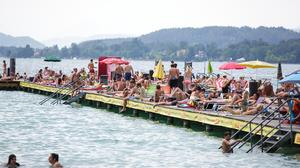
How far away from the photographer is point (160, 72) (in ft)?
131

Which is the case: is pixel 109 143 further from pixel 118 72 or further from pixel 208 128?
pixel 118 72

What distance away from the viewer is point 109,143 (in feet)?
87.1

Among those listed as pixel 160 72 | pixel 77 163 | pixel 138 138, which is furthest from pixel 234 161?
pixel 160 72

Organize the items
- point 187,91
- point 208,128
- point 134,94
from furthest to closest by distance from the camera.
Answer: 1. point 134,94
2. point 187,91
3. point 208,128

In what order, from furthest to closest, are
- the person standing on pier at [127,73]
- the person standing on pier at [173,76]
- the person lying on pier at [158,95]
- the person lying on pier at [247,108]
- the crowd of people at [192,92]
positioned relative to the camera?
1. the person standing on pier at [127,73]
2. the person standing on pier at [173,76]
3. the person lying on pier at [158,95]
4. the crowd of people at [192,92]
5. the person lying on pier at [247,108]

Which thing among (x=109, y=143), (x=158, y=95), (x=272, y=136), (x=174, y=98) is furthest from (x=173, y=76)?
(x=272, y=136)

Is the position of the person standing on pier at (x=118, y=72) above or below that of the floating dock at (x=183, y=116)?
above

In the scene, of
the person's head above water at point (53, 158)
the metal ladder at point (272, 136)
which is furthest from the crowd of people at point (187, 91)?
the person's head above water at point (53, 158)

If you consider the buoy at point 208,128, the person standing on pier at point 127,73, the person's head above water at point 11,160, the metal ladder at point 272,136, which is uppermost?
the person standing on pier at point 127,73

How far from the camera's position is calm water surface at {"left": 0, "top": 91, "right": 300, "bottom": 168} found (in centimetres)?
2188

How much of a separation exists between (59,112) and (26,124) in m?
5.30

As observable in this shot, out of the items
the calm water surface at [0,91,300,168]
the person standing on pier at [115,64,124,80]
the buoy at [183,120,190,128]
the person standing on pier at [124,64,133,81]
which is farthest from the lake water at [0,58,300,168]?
the person standing on pier at [115,64,124,80]

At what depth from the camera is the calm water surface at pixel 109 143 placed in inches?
861

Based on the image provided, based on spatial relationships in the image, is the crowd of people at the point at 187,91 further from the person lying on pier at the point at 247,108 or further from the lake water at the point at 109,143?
the lake water at the point at 109,143
